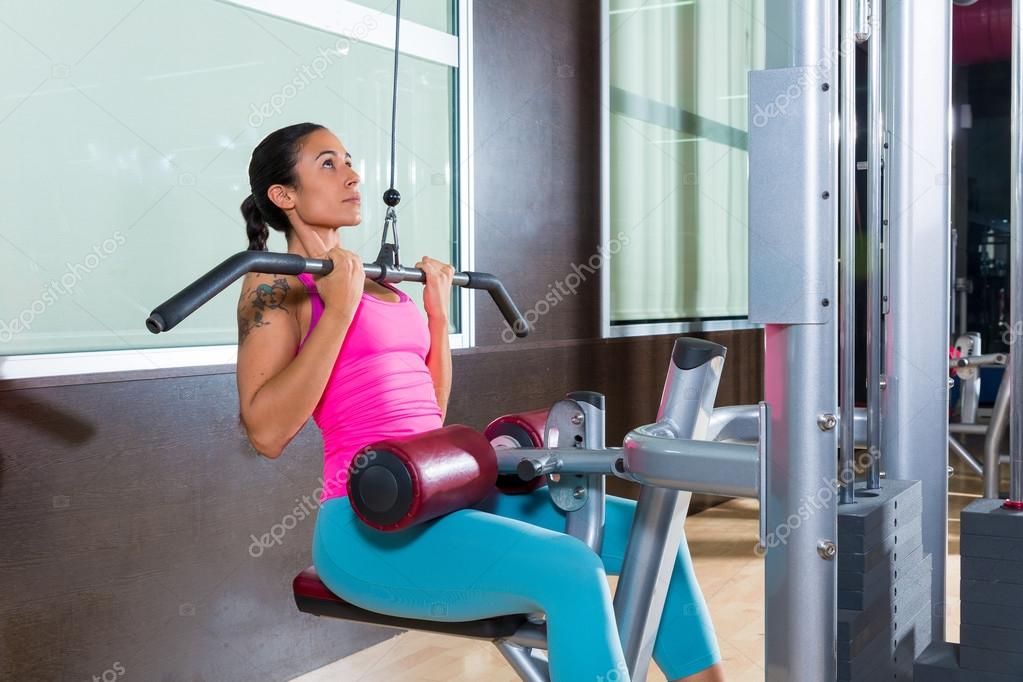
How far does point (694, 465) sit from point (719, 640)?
1896 millimetres

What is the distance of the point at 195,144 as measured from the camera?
2.38 metres

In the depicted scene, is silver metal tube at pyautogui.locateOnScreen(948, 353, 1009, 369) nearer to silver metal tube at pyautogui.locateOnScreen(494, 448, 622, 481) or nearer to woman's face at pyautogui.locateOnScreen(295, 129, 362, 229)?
woman's face at pyautogui.locateOnScreen(295, 129, 362, 229)

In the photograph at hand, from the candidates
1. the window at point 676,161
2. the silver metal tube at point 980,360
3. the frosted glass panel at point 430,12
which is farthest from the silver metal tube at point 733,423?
the window at point 676,161

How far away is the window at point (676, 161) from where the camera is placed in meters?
4.06

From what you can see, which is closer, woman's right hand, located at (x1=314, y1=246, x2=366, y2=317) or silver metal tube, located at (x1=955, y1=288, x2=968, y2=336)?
woman's right hand, located at (x1=314, y1=246, x2=366, y2=317)

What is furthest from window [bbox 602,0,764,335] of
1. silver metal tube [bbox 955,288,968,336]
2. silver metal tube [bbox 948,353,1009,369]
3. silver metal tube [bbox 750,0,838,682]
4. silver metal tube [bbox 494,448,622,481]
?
silver metal tube [bbox 750,0,838,682]

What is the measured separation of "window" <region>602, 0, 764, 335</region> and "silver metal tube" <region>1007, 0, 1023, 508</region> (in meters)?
2.41

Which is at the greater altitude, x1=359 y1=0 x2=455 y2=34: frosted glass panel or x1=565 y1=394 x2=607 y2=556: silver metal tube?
x1=359 y1=0 x2=455 y2=34: frosted glass panel

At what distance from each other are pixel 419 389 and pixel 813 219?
88 centimetres

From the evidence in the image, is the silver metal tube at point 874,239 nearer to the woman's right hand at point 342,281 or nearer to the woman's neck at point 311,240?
the woman's right hand at point 342,281

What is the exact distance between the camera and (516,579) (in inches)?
50.5

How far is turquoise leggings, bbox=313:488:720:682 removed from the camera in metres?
1.23

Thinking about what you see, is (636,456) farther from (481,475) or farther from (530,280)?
(530,280)

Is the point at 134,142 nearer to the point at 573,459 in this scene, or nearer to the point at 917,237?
the point at 573,459
